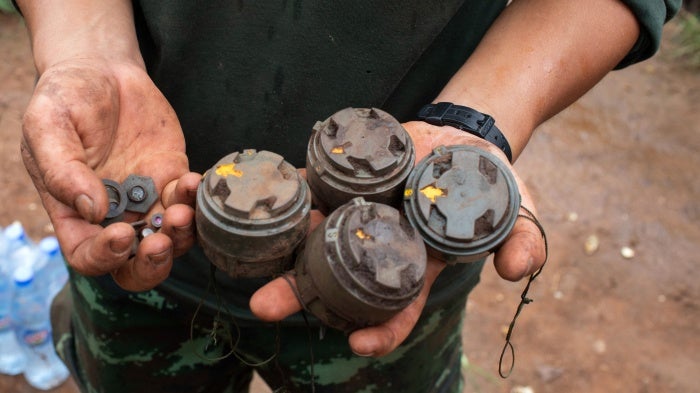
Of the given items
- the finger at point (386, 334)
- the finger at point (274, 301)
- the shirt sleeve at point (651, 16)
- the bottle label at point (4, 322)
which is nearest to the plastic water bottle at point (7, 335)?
the bottle label at point (4, 322)

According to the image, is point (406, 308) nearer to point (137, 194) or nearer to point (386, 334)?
point (386, 334)

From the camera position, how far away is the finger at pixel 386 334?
5.23ft

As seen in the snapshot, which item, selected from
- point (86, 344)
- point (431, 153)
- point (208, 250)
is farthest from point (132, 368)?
point (431, 153)

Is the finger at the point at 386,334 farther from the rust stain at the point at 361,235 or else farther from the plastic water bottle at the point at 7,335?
the plastic water bottle at the point at 7,335

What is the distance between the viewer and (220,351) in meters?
2.20

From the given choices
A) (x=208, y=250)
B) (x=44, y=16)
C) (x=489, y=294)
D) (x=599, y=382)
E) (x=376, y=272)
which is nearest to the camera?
(x=376, y=272)

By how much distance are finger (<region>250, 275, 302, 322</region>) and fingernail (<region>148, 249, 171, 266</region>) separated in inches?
9.6

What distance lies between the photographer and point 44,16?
2.01 meters

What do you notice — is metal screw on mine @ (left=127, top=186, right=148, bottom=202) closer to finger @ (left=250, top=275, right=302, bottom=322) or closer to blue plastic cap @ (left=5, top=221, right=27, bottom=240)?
finger @ (left=250, top=275, right=302, bottom=322)

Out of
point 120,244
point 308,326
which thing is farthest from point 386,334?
point 120,244

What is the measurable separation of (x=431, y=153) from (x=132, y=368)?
128cm

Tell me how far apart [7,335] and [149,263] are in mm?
2309

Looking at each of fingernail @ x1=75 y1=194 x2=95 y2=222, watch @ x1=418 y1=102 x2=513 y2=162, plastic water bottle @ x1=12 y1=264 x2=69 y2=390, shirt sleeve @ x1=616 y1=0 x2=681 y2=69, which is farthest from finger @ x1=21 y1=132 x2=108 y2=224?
plastic water bottle @ x1=12 y1=264 x2=69 y2=390

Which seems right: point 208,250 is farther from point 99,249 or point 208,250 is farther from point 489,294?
point 489,294
